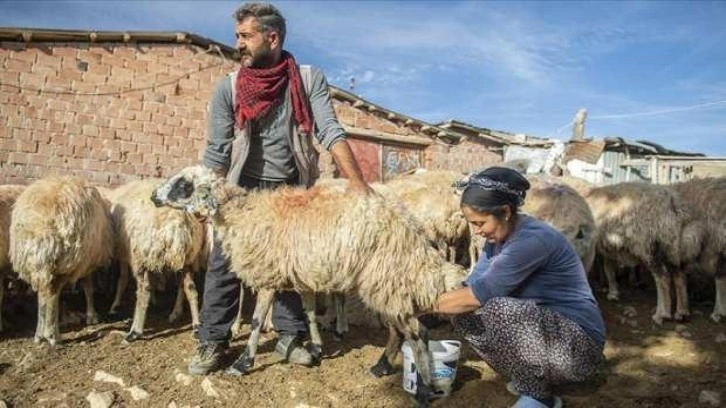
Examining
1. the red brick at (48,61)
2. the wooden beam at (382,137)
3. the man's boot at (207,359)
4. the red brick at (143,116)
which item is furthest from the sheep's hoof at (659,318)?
the red brick at (48,61)

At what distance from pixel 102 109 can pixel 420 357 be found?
839cm

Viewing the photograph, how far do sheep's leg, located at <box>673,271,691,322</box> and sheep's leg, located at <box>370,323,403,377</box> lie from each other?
336 cm

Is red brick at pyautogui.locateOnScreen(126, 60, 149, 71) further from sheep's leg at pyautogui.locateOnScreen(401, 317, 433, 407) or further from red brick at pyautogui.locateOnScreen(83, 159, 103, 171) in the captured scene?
sheep's leg at pyautogui.locateOnScreen(401, 317, 433, 407)

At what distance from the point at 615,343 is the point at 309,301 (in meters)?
2.75

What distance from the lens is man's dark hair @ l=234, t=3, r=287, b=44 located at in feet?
11.8

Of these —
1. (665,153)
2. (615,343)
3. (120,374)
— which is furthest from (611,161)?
(120,374)

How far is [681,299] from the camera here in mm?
5449

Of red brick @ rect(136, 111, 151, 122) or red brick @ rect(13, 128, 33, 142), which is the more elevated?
red brick @ rect(136, 111, 151, 122)

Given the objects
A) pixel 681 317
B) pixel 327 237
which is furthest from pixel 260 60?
pixel 681 317

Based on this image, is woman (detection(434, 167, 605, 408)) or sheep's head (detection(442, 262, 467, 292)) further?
sheep's head (detection(442, 262, 467, 292))

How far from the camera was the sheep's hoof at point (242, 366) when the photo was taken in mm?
3738

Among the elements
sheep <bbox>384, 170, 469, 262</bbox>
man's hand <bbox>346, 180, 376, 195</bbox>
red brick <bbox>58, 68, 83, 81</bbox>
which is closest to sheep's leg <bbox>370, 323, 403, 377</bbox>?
man's hand <bbox>346, 180, 376, 195</bbox>

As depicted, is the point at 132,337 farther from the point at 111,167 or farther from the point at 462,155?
the point at 462,155

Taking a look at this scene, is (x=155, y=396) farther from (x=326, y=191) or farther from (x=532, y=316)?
(x=532, y=316)
